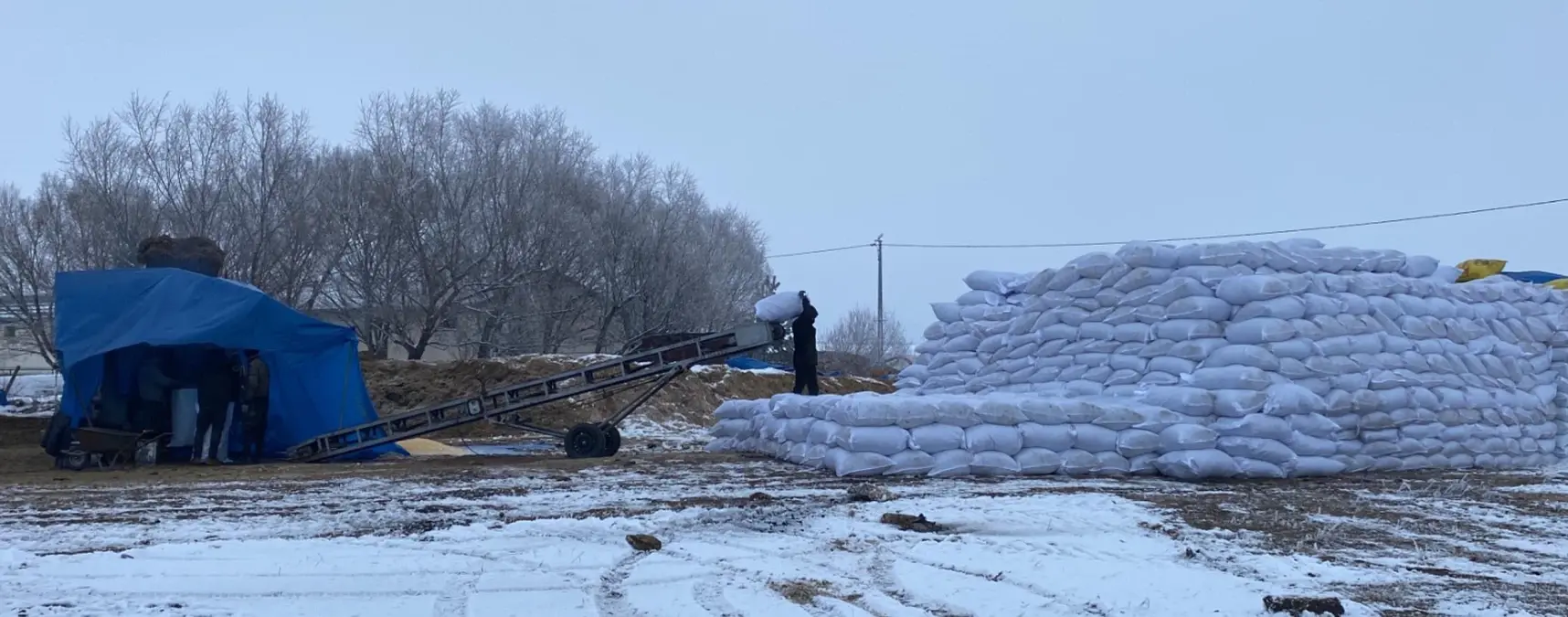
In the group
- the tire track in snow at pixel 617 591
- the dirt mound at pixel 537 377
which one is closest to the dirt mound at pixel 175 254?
the dirt mound at pixel 537 377

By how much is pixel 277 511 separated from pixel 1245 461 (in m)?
6.00

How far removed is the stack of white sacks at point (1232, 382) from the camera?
8203 mm

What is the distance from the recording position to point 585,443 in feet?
34.3

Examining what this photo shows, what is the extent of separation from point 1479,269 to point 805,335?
6.01m

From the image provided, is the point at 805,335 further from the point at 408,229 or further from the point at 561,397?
the point at 408,229

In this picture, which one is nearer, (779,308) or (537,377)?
(779,308)

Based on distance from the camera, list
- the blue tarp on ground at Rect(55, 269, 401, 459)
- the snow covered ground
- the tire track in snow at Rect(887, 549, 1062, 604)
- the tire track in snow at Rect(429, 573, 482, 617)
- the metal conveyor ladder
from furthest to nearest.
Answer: the snow covered ground → the blue tarp on ground at Rect(55, 269, 401, 459) → the metal conveyor ladder → the tire track in snow at Rect(887, 549, 1062, 604) → the tire track in snow at Rect(429, 573, 482, 617)

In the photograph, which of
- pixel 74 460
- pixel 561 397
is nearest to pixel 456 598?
pixel 561 397

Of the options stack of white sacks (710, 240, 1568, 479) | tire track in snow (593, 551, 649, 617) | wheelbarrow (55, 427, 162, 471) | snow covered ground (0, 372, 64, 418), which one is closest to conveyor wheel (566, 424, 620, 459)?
stack of white sacks (710, 240, 1568, 479)

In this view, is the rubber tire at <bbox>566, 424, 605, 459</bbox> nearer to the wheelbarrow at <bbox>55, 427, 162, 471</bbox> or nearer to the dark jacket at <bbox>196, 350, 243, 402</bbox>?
the dark jacket at <bbox>196, 350, 243, 402</bbox>

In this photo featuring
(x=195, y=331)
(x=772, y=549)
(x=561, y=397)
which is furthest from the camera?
(x=195, y=331)

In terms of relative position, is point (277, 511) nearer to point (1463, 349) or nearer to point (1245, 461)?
point (1245, 461)

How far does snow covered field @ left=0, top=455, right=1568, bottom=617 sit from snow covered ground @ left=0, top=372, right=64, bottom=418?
11687mm

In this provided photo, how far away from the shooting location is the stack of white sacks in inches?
323
